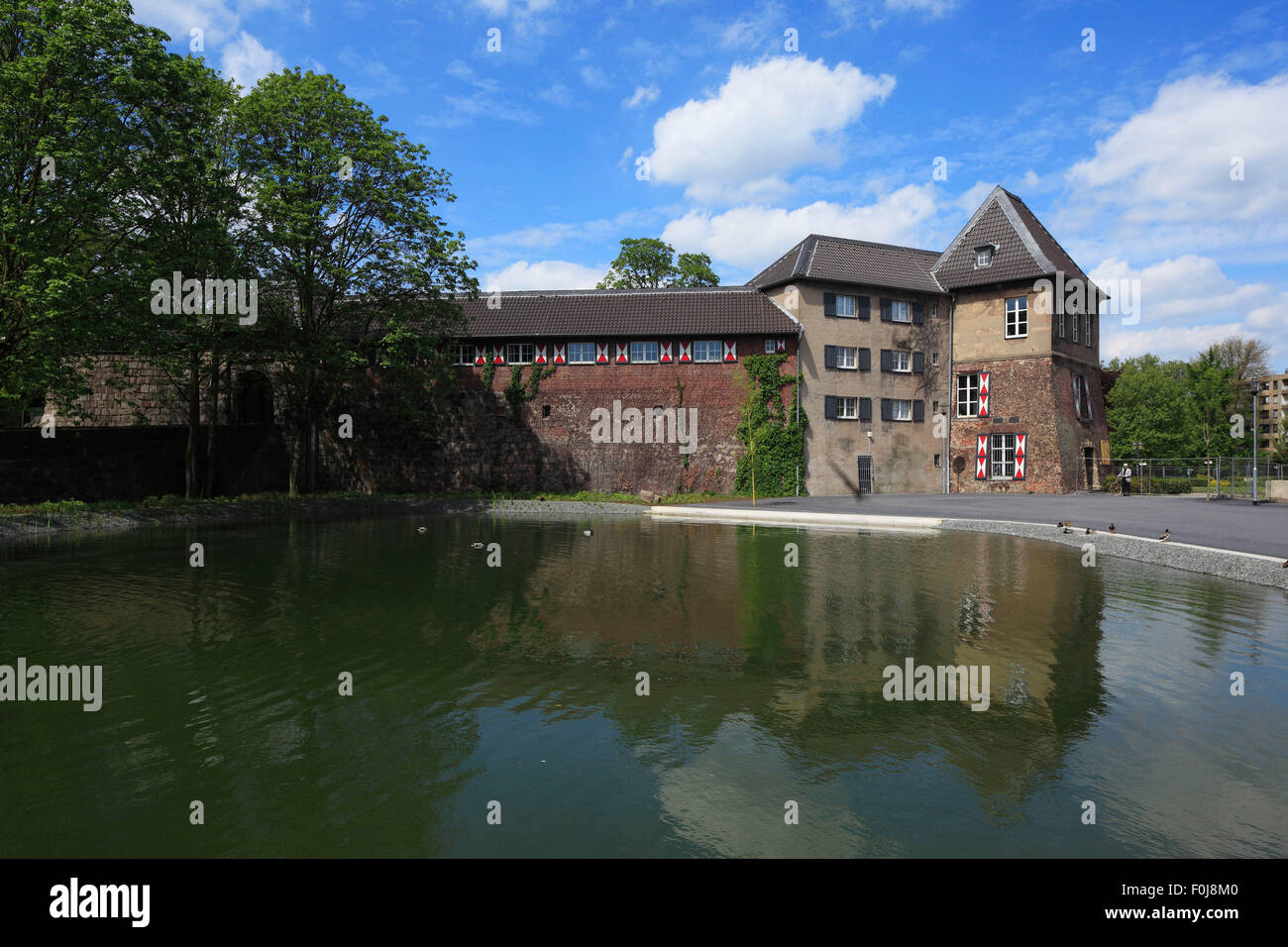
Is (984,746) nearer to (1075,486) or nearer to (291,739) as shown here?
(291,739)

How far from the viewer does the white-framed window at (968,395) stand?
40156 mm

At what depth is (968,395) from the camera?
40.4 m

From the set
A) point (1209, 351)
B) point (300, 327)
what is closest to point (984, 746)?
point (300, 327)

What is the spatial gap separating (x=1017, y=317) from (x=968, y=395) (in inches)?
188

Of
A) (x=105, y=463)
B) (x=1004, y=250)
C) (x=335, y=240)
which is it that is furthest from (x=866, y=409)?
(x=105, y=463)

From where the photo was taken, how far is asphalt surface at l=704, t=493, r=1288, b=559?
18.0m

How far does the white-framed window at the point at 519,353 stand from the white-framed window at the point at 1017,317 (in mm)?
26177

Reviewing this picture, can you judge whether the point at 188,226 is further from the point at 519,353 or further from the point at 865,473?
the point at 865,473

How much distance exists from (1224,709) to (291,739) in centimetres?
867

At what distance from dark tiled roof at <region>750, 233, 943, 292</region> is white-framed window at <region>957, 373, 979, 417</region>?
5384 mm

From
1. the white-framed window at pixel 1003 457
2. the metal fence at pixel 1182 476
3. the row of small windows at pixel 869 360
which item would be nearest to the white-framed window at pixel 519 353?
the row of small windows at pixel 869 360

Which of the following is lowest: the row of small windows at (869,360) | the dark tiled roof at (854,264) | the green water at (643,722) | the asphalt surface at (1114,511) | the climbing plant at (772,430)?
the green water at (643,722)

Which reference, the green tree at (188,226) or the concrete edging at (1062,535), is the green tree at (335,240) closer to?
the green tree at (188,226)
